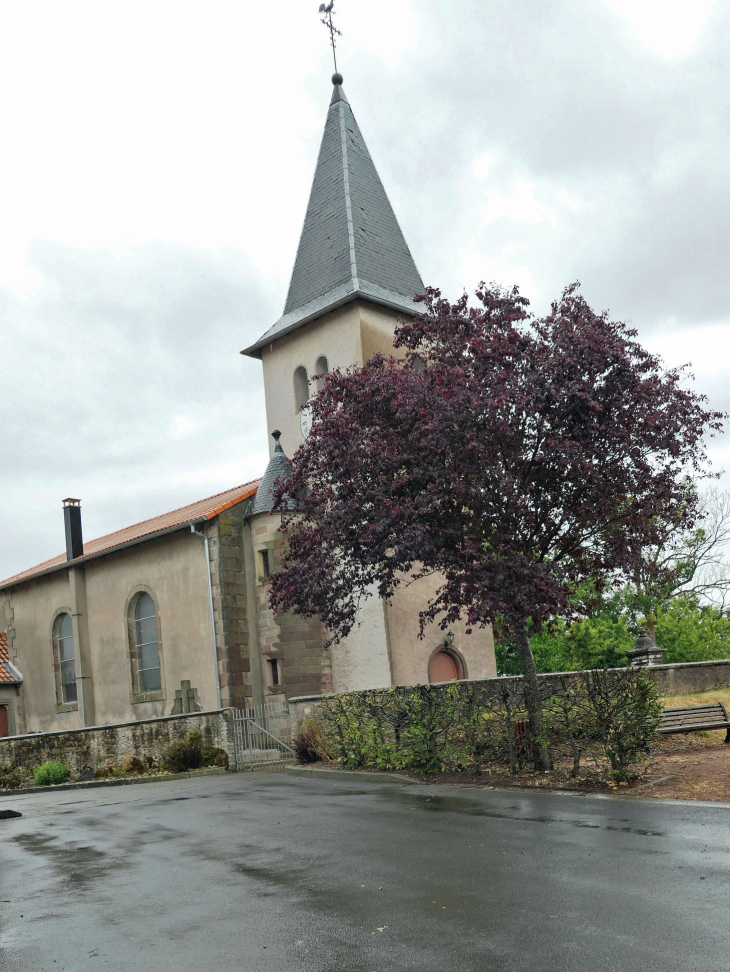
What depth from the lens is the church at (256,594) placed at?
24.3 meters

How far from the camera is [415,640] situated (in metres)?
24.8

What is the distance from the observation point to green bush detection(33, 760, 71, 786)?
1967 centimetres

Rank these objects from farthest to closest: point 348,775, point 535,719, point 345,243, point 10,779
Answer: point 345,243 → point 10,779 → point 348,775 → point 535,719

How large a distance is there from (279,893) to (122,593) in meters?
23.5

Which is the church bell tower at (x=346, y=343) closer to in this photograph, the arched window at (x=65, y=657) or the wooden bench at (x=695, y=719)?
the wooden bench at (x=695, y=719)

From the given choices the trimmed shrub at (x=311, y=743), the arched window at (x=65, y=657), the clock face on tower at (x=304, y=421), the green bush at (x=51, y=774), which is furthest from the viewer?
the arched window at (x=65, y=657)

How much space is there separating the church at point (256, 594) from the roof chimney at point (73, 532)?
0.17 feet

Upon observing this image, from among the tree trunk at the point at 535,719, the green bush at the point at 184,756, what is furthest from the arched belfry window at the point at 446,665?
the tree trunk at the point at 535,719

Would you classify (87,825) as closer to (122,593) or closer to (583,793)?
(583,793)

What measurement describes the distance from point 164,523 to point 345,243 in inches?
409

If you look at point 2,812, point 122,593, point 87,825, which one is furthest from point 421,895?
point 122,593

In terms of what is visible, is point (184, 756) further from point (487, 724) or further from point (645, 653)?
point (645, 653)

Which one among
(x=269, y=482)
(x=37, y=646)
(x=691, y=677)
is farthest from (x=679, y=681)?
(x=37, y=646)

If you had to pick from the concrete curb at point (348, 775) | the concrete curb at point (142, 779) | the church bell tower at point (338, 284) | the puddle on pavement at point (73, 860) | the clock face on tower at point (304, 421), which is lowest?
the concrete curb at point (142, 779)
